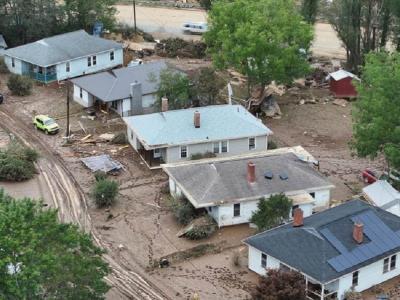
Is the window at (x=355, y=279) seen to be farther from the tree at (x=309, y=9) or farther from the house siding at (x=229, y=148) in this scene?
the tree at (x=309, y=9)

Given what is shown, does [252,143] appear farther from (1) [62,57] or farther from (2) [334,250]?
(1) [62,57]

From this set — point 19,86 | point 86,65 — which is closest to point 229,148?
point 19,86

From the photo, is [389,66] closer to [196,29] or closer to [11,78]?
[11,78]

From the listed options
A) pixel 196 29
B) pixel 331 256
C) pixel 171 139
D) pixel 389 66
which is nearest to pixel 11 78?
pixel 171 139

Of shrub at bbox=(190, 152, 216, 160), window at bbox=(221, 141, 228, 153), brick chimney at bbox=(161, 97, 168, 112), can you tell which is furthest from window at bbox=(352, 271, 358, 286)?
brick chimney at bbox=(161, 97, 168, 112)

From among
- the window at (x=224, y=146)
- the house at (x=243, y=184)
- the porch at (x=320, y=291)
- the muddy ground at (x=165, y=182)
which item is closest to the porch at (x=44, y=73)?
the muddy ground at (x=165, y=182)

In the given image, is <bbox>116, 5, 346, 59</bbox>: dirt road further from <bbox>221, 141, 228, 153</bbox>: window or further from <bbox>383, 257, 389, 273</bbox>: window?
<bbox>383, 257, 389, 273</bbox>: window
